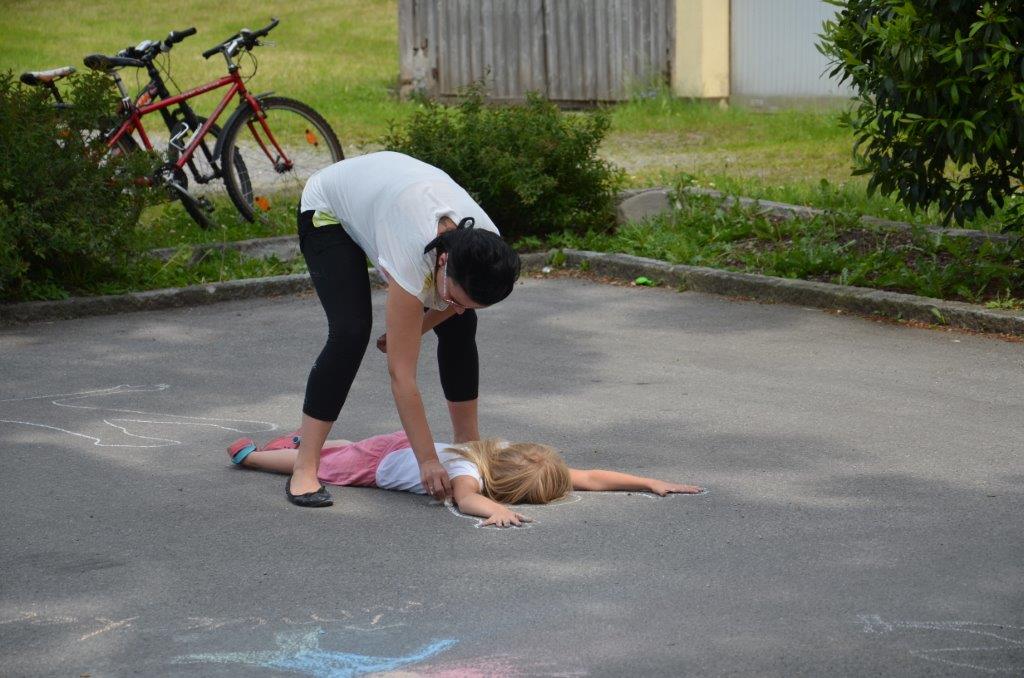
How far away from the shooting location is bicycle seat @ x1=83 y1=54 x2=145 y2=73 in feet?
30.2

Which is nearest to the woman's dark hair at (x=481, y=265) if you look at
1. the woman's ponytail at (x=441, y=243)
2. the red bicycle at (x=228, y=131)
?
the woman's ponytail at (x=441, y=243)

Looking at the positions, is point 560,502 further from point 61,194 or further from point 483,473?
point 61,194

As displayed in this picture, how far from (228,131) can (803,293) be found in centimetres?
444

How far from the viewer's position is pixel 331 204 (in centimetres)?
488

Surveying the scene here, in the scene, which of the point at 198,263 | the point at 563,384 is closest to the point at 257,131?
the point at 198,263

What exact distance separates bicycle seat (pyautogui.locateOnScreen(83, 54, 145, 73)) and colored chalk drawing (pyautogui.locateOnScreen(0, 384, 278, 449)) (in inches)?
127

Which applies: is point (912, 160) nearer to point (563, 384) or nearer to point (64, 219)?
point (563, 384)

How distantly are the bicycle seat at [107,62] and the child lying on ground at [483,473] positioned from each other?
15.9 feet

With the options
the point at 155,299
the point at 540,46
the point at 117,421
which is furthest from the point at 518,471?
the point at 540,46

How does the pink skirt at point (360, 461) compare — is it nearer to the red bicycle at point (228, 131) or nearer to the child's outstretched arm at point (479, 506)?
the child's outstretched arm at point (479, 506)

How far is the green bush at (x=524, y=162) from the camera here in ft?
31.3

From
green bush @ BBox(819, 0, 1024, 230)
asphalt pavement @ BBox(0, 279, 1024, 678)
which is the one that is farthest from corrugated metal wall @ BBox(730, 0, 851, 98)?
asphalt pavement @ BBox(0, 279, 1024, 678)

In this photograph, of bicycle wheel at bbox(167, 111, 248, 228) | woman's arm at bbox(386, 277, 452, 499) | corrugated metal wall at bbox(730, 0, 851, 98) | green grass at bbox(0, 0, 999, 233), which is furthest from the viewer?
corrugated metal wall at bbox(730, 0, 851, 98)

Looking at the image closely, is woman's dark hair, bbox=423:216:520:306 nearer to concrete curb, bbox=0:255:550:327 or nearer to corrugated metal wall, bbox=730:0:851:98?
concrete curb, bbox=0:255:550:327
